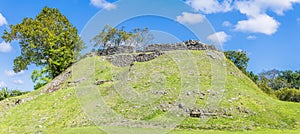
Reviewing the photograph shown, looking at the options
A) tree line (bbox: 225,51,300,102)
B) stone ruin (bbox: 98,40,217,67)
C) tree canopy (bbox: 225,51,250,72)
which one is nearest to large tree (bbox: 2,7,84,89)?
stone ruin (bbox: 98,40,217,67)

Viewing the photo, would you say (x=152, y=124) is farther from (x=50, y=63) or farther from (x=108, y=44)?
(x=108, y=44)

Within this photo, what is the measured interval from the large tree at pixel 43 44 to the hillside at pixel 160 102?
28.5 ft

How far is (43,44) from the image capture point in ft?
133

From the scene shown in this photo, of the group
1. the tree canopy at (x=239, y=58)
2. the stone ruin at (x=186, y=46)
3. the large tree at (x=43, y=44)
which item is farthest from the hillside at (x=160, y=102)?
the tree canopy at (x=239, y=58)

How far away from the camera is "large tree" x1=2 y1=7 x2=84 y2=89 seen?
39.8 m

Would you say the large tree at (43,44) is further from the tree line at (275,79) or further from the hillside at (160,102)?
the tree line at (275,79)

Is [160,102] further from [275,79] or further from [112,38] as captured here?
[275,79]

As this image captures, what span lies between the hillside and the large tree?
8672 mm

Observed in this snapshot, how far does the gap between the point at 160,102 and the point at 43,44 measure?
2342 cm

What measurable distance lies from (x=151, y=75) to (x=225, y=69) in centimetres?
677

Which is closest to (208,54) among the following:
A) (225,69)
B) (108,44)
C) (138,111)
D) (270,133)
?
(225,69)

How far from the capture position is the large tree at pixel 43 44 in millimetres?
39812

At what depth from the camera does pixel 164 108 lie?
848 inches

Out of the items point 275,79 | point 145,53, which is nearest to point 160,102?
point 145,53
